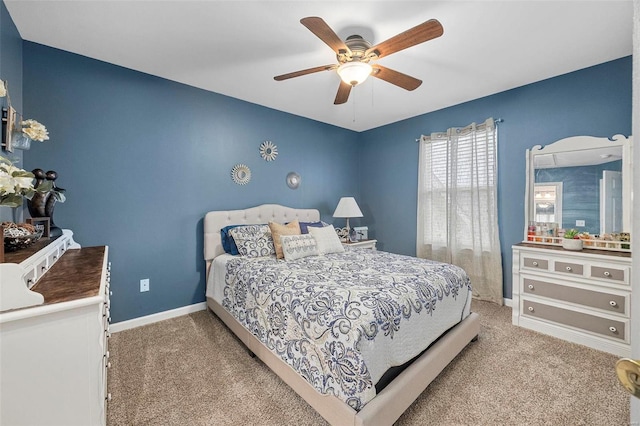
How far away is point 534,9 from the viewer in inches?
74.9

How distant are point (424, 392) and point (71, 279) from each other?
6.89 ft

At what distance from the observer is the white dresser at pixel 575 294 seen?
2223 mm

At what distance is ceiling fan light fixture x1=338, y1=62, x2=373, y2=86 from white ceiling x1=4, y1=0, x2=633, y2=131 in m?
0.32

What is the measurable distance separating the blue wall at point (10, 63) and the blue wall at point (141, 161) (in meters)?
0.15

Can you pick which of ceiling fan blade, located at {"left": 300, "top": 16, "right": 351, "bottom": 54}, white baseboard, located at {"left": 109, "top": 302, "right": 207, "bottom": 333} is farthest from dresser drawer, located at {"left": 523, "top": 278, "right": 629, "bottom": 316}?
white baseboard, located at {"left": 109, "top": 302, "right": 207, "bottom": 333}

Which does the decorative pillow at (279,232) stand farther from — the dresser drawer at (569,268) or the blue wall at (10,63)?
the dresser drawer at (569,268)

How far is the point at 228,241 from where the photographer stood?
3080mm

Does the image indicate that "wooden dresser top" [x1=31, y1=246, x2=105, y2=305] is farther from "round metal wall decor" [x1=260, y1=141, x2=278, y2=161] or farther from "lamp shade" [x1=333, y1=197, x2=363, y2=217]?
"lamp shade" [x1=333, y1=197, x2=363, y2=217]

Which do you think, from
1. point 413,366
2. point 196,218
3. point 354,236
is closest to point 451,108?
point 354,236

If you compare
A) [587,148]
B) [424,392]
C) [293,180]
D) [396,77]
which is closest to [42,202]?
[293,180]

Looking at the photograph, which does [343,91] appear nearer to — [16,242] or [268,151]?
[268,151]

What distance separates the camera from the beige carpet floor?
1.60 metres

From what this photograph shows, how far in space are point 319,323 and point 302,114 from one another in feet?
10.8

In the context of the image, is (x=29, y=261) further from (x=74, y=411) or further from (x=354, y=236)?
(x=354, y=236)
